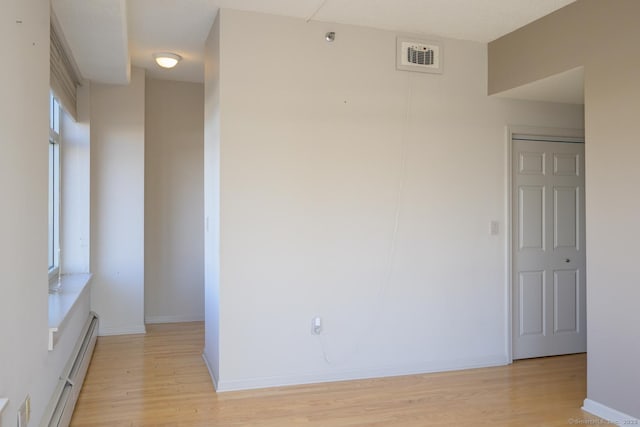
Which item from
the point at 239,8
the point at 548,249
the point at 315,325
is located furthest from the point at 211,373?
the point at 548,249

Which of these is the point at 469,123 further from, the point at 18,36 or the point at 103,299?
the point at 103,299

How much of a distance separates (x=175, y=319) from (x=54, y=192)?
6.89 feet

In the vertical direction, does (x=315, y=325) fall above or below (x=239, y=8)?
below

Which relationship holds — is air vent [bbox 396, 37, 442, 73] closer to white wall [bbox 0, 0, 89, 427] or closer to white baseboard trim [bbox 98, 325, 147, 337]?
white wall [bbox 0, 0, 89, 427]

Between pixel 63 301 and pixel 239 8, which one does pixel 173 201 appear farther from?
pixel 239 8

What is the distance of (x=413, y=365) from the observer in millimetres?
4004

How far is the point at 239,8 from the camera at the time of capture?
351 centimetres

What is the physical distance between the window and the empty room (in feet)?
0.12

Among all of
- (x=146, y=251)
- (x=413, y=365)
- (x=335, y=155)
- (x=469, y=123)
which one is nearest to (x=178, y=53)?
(x=335, y=155)

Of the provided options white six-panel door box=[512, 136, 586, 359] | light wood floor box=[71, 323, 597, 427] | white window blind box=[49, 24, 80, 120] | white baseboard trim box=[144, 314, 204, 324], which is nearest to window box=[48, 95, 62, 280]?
white window blind box=[49, 24, 80, 120]

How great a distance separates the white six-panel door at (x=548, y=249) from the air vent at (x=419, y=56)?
3.35 ft

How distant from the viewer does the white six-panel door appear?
4387mm

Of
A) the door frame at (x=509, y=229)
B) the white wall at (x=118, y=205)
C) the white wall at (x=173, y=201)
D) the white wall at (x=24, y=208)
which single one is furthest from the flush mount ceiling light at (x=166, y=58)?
the door frame at (x=509, y=229)

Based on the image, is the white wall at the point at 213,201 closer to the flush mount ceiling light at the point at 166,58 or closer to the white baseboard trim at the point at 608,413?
the flush mount ceiling light at the point at 166,58
